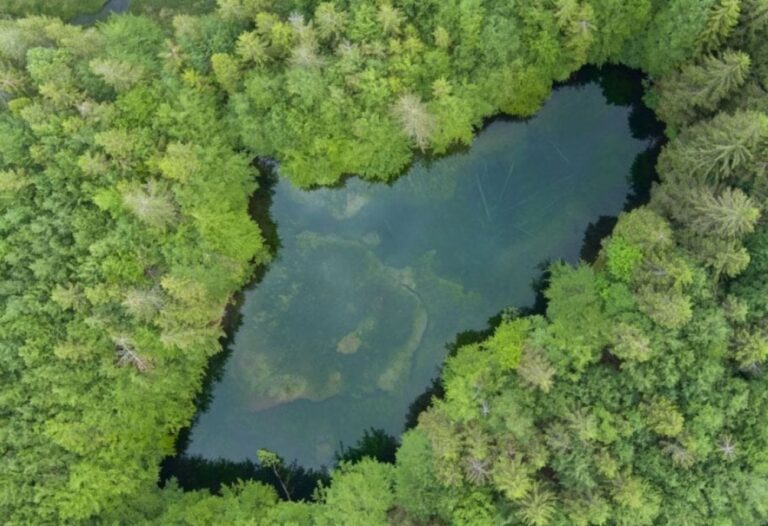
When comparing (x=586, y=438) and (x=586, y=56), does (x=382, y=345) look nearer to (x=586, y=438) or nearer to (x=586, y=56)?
(x=586, y=438)

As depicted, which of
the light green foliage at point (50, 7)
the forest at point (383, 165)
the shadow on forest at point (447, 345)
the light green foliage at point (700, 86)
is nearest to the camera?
the forest at point (383, 165)

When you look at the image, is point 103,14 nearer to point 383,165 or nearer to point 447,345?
point 383,165

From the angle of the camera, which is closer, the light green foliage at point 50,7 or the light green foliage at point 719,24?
the light green foliage at point 719,24

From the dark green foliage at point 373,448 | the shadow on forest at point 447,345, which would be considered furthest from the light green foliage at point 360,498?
the shadow on forest at point 447,345

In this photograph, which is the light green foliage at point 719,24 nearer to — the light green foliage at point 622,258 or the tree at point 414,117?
the light green foliage at point 622,258

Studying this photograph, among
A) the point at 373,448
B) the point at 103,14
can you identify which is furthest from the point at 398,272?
the point at 103,14

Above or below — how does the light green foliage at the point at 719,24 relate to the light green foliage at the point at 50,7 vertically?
above
